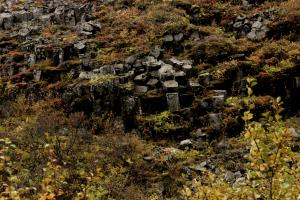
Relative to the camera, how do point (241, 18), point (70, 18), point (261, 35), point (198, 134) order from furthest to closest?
point (70, 18) < point (241, 18) < point (261, 35) < point (198, 134)

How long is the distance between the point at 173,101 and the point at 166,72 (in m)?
1.87

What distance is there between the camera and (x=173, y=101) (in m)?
19.6

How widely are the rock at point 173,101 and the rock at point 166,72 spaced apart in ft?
4.01

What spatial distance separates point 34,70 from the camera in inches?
958

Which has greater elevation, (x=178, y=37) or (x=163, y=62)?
(x=178, y=37)

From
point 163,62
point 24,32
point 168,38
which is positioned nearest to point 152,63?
point 163,62

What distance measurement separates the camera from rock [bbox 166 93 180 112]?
765 inches

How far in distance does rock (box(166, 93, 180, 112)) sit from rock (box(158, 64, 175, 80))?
4.01 feet

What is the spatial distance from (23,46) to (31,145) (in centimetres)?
1205

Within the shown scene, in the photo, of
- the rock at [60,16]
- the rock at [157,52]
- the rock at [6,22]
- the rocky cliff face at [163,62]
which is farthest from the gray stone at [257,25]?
the rock at [6,22]

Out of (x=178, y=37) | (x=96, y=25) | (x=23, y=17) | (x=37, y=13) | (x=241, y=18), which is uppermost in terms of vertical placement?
(x=241, y=18)

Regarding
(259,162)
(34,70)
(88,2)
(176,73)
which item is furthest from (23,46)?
(259,162)

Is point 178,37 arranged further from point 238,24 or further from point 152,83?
point 152,83

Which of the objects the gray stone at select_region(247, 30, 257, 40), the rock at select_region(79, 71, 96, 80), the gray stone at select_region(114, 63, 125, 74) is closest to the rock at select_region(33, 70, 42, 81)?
the rock at select_region(79, 71, 96, 80)
